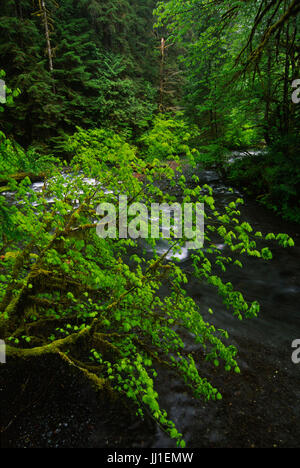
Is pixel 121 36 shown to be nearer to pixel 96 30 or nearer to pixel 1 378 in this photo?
pixel 96 30

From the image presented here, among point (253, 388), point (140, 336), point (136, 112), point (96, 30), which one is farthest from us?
point (96, 30)

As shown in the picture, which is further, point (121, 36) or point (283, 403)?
point (121, 36)

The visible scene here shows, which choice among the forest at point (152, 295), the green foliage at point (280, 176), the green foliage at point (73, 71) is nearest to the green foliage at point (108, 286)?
the forest at point (152, 295)

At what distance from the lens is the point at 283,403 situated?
11.0 ft

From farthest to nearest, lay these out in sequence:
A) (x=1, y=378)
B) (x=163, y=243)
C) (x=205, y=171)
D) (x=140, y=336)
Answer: (x=205, y=171), (x=163, y=243), (x=140, y=336), (x=1, y=378)

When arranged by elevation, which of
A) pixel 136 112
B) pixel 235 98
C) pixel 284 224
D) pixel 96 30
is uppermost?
pixel 96 30

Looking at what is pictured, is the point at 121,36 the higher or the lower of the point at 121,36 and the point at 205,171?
the higher

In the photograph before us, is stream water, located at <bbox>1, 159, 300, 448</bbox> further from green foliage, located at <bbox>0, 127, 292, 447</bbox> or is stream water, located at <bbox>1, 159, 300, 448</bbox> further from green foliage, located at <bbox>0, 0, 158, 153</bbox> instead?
green foliage, located at <bbox>0, 0, 158, 153</bbox>

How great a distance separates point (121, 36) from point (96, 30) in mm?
2690

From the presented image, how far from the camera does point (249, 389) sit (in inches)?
140

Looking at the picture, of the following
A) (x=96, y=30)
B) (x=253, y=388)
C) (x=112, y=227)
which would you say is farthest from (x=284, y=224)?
(x=96, y=30)

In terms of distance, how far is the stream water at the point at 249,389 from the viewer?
296 cm

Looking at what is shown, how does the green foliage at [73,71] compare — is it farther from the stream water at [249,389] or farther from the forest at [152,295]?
the stream water at [249,389]

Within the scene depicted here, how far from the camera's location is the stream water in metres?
2.96
